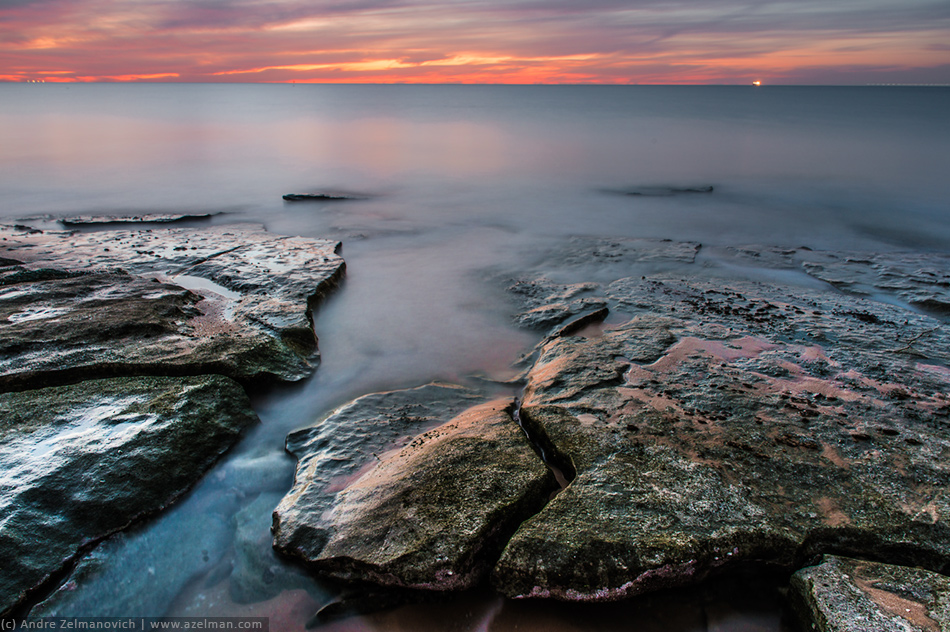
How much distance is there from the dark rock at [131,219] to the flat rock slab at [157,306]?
1702 mm

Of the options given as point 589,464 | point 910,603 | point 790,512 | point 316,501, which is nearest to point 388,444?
point 316,501

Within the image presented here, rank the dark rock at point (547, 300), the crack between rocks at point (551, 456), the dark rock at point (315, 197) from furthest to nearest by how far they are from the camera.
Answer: the dark rock at point (315, 197) → the dark rock at point (547, 300) → the crack between rocks at point (551, 456)

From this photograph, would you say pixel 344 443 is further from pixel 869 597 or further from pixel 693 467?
pixel 869 597

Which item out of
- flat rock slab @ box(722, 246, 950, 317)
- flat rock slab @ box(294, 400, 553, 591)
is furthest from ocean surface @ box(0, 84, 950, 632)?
flat rock slab @ box(722, 246, 950, 317)

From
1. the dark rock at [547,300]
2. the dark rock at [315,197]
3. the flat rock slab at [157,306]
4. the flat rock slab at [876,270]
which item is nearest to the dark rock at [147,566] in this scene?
the flat rock slab at [157,306]

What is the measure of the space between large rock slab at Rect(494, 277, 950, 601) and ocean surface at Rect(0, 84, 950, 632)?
27 centimetres

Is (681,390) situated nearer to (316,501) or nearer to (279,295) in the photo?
(316,501)

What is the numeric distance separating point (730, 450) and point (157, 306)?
Result: 5111mm

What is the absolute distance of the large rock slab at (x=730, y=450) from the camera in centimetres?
254

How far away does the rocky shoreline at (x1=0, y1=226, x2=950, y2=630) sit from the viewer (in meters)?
2.55

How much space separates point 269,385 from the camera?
4.45 meters

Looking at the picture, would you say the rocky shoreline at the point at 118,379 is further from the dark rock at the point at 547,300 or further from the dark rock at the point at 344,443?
the dark rock at the point at 547,300

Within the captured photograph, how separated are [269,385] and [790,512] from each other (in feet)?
12.7

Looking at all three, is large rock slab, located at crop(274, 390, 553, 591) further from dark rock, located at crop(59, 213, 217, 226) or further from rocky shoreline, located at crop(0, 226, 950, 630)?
dark rock, located at crop(59, 213, 217, 226)
